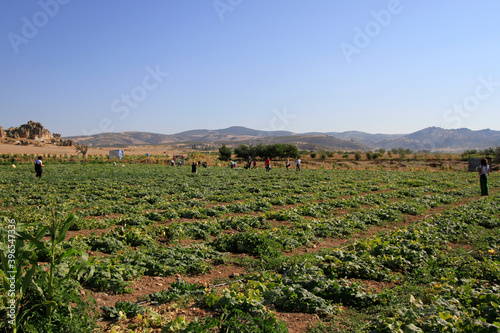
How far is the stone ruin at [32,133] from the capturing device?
438ft

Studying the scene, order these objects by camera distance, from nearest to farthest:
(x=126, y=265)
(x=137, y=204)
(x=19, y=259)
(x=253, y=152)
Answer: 1. (x=19, y=259)
2. (x=126, y=265)
3. (x=137, y=204)
4. (x=253, y=152)

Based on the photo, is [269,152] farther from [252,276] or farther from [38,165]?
[252,276]

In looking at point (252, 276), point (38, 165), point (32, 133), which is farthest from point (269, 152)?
point (32, 133)

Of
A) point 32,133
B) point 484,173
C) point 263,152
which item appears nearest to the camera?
point 484,173

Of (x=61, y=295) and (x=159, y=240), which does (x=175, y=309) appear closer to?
(x=61, y=295)

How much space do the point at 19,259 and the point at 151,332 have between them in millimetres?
1981

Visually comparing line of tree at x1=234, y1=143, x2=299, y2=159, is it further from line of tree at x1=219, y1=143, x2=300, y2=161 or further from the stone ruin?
the stone ruin

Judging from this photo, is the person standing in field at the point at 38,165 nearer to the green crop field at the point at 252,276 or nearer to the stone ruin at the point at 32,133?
the green crop field at the point at 252,276

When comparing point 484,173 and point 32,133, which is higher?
point 32,133

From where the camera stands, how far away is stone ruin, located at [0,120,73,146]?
13350 centimetres

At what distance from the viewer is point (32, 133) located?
139 m

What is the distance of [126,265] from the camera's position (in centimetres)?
630

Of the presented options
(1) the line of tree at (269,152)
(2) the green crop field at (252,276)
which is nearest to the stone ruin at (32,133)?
(1) the line of tree at (269,152)

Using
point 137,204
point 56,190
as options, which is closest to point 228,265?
point 137,204
